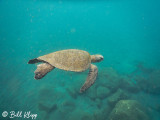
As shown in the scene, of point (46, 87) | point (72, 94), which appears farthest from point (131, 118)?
point (46, 87)

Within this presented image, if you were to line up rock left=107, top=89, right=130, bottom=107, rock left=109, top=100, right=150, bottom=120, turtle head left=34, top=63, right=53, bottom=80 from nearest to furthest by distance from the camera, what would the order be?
1. turtle head left=34, top=63, right=53, bottom=80
2. rock left=109, top=100, right=150, bottom=120
3. rock left=107, top=89, right=130, bottom=107

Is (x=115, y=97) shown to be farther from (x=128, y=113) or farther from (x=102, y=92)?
(x=128, y=113)

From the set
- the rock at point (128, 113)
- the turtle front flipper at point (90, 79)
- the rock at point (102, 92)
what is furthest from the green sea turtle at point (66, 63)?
the rock at point (102, 92)

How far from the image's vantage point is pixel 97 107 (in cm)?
665

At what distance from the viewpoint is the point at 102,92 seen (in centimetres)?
761

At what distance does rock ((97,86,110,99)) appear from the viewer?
24.4 feet

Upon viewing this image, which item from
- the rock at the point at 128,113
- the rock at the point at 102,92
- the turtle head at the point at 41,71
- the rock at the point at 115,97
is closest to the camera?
the turtle head at the point at 41,71

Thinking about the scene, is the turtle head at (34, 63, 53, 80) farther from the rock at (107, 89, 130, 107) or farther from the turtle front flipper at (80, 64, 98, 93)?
the rock at (107, 89, 130, 107)

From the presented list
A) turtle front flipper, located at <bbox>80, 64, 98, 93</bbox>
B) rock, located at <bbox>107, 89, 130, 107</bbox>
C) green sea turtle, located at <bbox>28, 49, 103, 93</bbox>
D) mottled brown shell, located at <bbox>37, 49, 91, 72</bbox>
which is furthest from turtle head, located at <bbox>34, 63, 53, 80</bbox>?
rock, located at <bbox>107, 89, 130, 107</bbox>

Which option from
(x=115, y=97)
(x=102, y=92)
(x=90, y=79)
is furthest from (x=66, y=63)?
(x=115, y=97)

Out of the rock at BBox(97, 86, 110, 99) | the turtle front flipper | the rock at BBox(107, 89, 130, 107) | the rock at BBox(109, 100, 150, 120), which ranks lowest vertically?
the rock at BBox(107, 89, 130, 107)

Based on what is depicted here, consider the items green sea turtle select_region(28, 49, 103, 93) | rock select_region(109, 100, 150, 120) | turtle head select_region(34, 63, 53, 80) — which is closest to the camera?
turtle head select_region(34, 63, 53, 80)

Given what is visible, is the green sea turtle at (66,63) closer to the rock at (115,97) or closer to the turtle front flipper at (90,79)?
the turtle front flipper at (90,79)

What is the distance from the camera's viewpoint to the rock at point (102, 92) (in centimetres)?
745
